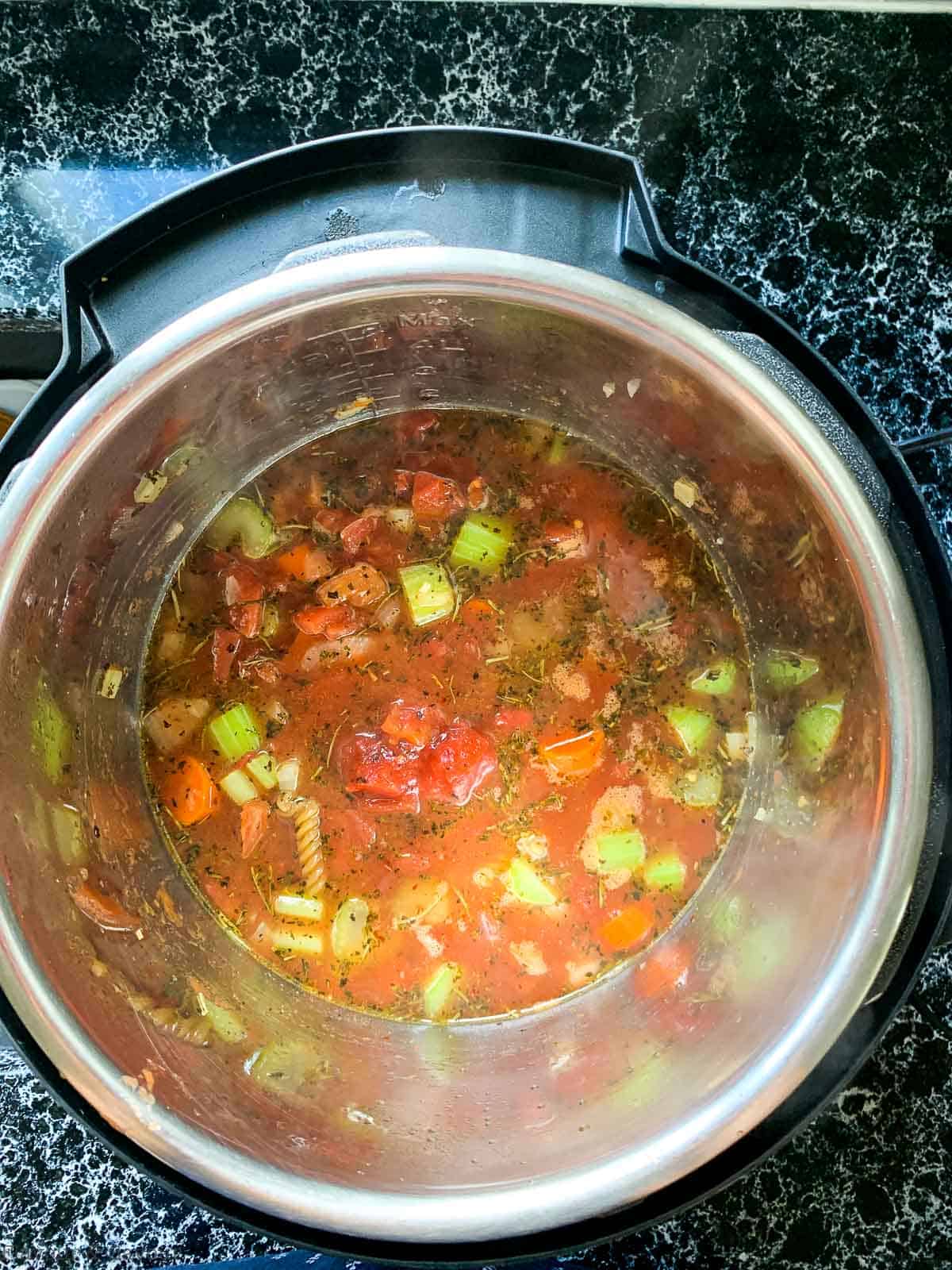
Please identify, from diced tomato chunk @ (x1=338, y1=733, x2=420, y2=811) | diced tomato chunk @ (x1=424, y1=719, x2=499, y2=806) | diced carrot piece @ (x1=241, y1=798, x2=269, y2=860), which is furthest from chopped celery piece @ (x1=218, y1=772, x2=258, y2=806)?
diced tomato chunk @ (x1=424, y1=719, x2=499, y2=806)

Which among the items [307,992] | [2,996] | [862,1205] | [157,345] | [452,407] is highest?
[157,345]

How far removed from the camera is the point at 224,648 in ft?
4.16

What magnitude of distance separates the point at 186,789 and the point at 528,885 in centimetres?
43

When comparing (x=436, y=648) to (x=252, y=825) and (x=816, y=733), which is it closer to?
(x=252, y=825)

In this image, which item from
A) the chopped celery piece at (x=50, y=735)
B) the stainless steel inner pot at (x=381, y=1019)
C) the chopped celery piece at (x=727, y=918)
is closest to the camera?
the stainless steel inner pot at (x=381, y=1019)

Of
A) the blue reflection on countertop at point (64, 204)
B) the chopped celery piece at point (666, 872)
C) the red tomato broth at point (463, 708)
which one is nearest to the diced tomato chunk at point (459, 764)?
the red tomato broth at point (463, 708)

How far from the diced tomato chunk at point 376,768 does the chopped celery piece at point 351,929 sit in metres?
0.13

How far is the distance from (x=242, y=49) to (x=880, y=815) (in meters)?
1.09

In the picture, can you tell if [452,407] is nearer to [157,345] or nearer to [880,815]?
[157,345]

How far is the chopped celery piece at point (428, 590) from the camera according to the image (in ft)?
4.18

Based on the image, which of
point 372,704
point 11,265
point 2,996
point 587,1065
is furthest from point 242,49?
point 587,1065

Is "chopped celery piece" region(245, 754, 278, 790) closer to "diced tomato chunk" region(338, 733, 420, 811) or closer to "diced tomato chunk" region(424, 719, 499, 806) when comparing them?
"diced tomato chunk" region(338, 733, 420, 811)

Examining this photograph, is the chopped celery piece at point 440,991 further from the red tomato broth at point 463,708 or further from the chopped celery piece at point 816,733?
the chopped celery piece at point 816,733

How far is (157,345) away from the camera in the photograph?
94 cm
